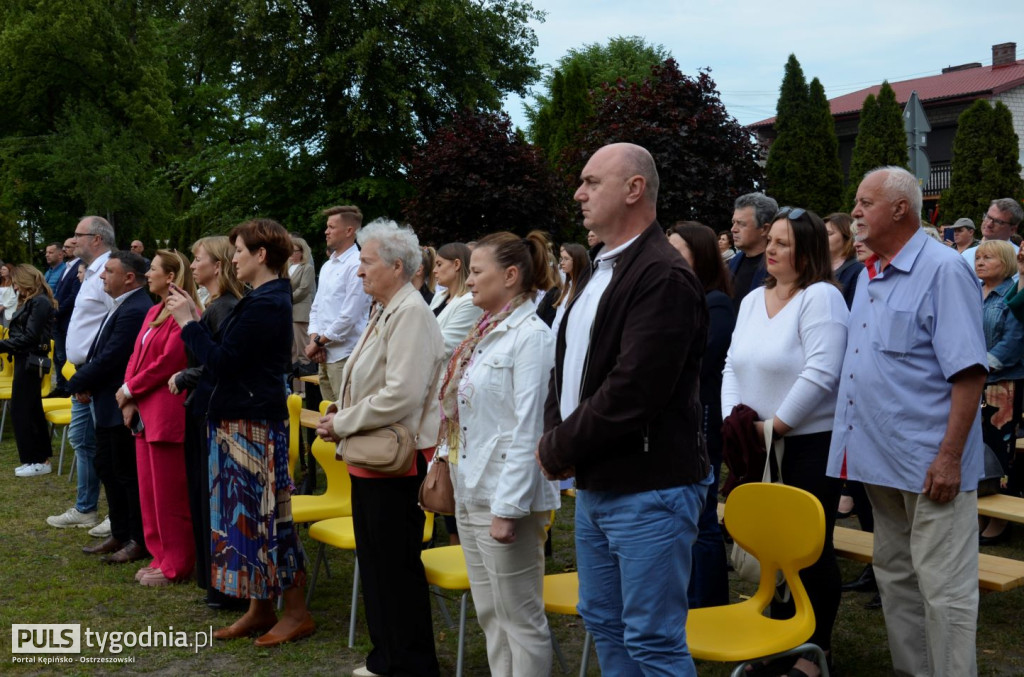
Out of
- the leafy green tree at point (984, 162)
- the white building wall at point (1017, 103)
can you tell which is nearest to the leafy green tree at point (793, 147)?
the leafy green tree at point (984, 162)

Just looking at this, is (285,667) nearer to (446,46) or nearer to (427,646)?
(427,646)

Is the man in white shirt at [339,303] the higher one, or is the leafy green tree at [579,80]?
the leafy green tree at [579,80]

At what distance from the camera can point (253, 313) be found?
4.84m

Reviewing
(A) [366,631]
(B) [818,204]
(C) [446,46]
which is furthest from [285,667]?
(B) [818,204]

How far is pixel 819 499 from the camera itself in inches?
159

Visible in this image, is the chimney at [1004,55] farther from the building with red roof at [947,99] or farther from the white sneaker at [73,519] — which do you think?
the white sneaker at [73,519]

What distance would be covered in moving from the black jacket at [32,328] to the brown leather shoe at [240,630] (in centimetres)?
542

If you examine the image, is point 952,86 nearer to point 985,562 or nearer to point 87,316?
point 87,316

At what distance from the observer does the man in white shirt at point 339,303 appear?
7.86m

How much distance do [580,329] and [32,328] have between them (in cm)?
805

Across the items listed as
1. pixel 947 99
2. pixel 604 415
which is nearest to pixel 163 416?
pixel 604 415

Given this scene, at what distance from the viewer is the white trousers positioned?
3.62 metres

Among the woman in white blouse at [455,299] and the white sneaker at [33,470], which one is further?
the white sneaker at [33,470]

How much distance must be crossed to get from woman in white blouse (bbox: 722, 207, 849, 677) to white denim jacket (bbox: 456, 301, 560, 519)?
3.53 ft
